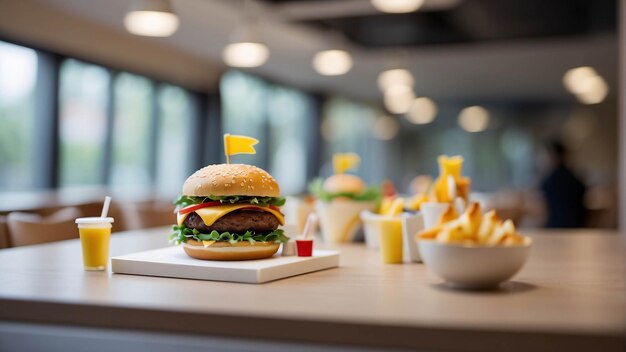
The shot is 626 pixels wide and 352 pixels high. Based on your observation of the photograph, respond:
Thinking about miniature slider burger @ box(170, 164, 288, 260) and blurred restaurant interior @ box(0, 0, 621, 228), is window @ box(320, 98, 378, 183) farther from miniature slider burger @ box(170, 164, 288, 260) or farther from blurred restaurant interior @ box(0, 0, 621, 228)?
miniature slider burger @ box(170, 164, 288, 260)

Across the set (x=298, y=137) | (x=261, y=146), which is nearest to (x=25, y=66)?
(x=261, y=146)

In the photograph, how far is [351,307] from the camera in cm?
146

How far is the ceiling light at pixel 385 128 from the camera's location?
18641 mm

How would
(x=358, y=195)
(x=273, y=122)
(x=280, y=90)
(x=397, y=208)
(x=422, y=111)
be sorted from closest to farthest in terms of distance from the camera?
(x=397, y=208) < (x=358, y=195) < (x=273, y=122) < (x=280, y=90) < (x=422, y=111)

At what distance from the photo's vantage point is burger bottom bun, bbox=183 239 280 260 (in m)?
1.94

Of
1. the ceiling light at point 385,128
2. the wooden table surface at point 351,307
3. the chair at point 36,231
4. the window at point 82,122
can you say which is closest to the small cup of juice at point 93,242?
the wooden table surface at point 351,307

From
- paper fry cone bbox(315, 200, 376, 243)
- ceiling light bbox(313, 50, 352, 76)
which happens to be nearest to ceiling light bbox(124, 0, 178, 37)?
paper fry cone bbox(315, 200, 376, 243)

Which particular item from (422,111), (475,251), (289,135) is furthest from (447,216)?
(422,111)

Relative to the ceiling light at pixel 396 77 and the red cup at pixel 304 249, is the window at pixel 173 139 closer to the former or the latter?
the ceiling light at pixel 396 77

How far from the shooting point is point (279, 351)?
1.38 m

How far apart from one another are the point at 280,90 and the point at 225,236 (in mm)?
11715

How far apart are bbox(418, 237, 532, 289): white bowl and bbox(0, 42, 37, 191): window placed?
250 inches

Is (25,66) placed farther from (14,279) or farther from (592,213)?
(14,279)

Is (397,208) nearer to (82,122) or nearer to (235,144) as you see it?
(235,144)
